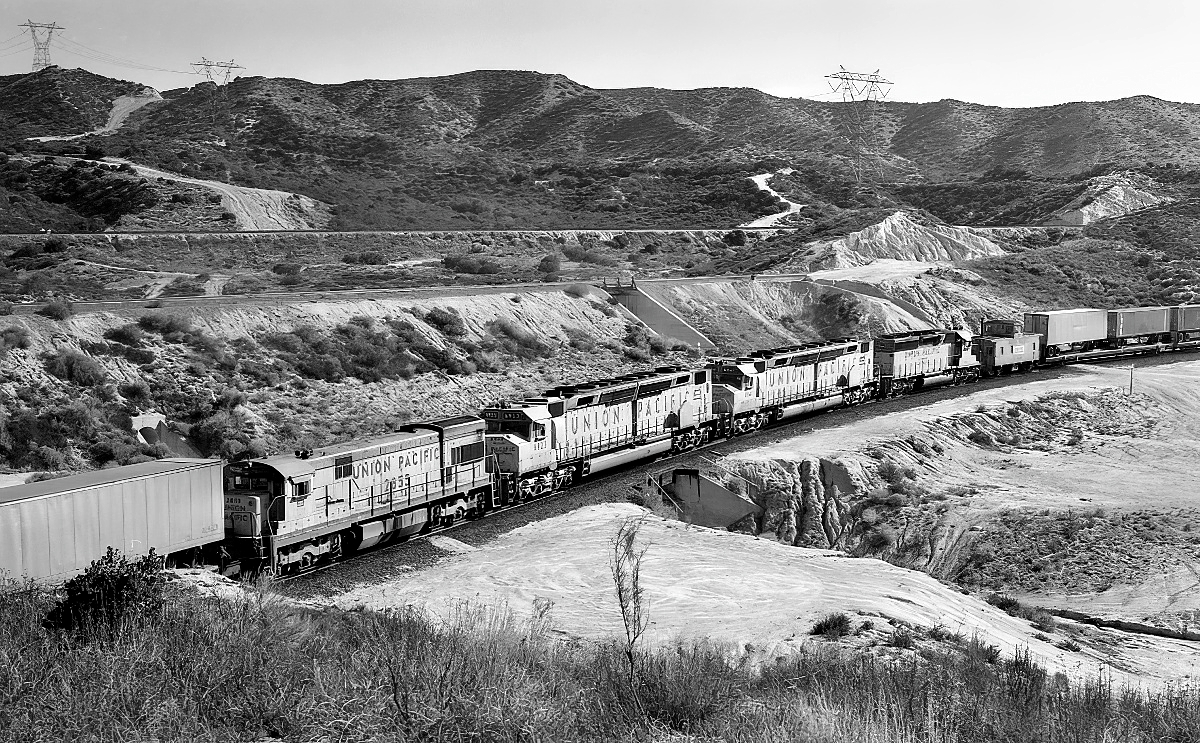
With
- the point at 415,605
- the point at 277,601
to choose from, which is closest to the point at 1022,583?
the point at 415,605

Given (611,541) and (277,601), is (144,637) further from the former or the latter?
(611,541)

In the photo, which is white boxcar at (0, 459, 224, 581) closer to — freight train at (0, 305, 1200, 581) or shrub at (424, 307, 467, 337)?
freight train at (0, 305, 1200, 581)

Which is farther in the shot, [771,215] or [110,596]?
[771,215]

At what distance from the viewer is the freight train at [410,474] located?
19219mm

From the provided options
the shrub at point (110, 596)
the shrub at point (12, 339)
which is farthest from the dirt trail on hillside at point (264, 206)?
the shrub at point (110, 596)

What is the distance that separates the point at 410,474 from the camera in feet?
84.6

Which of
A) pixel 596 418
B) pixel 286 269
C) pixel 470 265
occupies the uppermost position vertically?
pixel 470 265

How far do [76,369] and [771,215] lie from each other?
3715 inches

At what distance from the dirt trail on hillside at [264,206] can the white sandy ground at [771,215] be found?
4453 centimetres

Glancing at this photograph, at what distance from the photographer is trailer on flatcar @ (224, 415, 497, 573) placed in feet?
71.8

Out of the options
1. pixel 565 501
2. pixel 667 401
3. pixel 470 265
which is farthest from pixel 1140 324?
pixel 565 501

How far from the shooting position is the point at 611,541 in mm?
25156

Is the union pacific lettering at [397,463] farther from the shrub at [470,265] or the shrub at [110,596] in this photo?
the shrub at [470,265]

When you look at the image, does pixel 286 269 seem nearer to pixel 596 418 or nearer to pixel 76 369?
pixel 76 369
